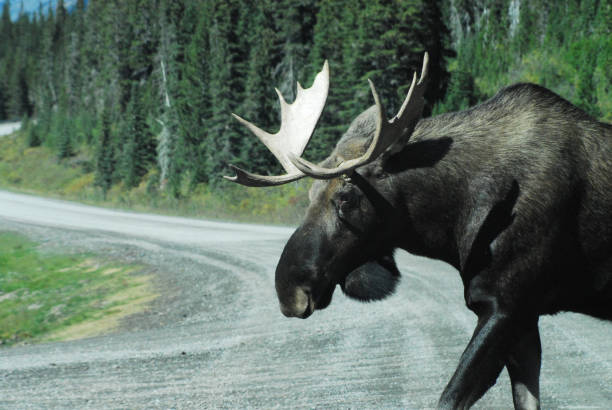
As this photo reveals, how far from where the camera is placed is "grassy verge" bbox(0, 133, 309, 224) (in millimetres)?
24859

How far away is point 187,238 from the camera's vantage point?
56.3ft

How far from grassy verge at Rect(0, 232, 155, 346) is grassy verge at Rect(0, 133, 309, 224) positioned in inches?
318

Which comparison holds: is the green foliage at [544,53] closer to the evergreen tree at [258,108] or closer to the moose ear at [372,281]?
the evergreen tree at [258,108]

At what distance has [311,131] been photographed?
12.4ft

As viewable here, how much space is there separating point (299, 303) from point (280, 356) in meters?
2.85

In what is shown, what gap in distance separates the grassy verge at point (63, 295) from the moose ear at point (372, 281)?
18.4 feet

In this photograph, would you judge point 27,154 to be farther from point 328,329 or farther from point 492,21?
point 328,329

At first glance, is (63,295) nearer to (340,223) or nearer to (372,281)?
(372,281)

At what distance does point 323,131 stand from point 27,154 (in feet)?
146

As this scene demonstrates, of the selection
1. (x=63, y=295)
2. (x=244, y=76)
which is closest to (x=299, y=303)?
(x=63, y=295)

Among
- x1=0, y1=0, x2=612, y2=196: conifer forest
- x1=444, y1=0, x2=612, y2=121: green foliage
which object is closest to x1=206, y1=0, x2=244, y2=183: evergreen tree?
x1=0, y1=0, x2=612, y2=196: conifer forest

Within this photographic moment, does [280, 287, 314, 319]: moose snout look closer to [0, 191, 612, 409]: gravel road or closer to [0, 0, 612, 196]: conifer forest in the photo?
[0, 191, 612, 409]: gravel road

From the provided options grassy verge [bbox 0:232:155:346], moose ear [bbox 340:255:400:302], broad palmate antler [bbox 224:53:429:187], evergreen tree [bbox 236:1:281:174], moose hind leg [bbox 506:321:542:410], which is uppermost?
broad palmate antler [bbox 224:53:429:187]

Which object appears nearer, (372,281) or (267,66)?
(372,281)
